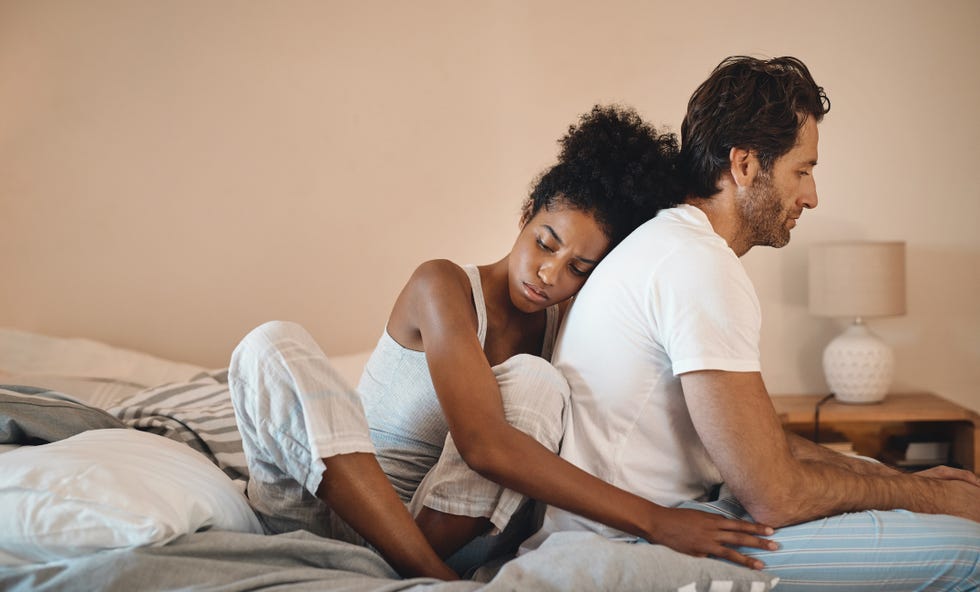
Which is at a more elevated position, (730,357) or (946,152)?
(946,152)

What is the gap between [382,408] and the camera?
160cm

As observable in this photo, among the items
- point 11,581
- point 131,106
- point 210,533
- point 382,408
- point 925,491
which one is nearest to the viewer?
point 11,581

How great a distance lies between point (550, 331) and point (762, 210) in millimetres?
479

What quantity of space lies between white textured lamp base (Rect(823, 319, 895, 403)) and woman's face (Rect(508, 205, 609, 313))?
1.64m

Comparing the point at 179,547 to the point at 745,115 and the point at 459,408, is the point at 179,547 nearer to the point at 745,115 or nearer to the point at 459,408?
the point at 459,408

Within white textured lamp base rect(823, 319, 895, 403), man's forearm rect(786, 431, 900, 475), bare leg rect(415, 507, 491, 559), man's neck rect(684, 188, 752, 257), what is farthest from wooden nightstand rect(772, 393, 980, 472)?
bare leg rect(415, 507, 491, 559)

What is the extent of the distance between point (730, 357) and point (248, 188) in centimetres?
229

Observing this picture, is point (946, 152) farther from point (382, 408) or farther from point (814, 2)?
point (382, 408)

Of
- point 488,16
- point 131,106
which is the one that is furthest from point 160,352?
point 488,16

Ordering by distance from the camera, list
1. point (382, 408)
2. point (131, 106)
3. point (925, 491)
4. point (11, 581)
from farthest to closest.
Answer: point (131, 106), point (382, 408), point (925, 491), point (11, 581)

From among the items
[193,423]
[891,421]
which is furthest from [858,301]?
[193,423]

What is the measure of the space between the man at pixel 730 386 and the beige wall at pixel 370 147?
162cm

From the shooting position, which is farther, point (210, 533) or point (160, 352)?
point (160, 352)

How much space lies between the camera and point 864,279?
2824mm
